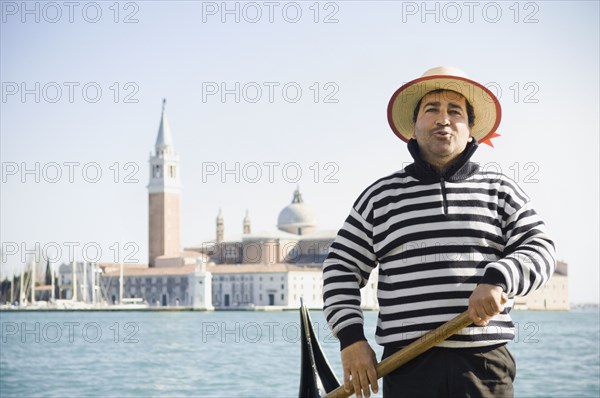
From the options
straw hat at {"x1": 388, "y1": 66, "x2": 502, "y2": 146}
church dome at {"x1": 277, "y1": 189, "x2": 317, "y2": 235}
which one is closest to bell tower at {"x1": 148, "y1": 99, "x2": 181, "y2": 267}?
church dome at {"x1": 277, "y1": 189, "x2": 317, "y2": 235}

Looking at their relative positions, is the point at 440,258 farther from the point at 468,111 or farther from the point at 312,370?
the point at 312,370

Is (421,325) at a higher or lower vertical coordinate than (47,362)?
higher

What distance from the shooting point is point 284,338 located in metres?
14.6

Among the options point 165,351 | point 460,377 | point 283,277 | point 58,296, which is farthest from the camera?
point 58,296

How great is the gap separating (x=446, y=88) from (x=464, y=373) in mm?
260

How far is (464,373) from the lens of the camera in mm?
856

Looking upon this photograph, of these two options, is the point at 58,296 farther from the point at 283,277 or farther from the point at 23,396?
the point at 23,396

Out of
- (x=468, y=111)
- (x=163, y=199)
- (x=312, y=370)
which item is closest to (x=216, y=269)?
(x=163, y=199)

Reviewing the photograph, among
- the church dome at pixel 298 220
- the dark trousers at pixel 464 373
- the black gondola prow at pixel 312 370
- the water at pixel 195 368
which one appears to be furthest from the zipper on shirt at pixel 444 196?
the church dome at pixel 298 220

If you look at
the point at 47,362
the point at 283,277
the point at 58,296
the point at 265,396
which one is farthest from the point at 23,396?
the point at 58,296

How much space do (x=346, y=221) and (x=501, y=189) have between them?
0.47 feet

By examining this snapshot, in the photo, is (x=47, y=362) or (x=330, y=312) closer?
(x=330, y=312)

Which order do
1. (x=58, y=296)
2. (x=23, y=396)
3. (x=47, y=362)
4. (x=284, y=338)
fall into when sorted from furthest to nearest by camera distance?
(x=58, y=296), (x=284, y=338), (x=47, y=362), (x=23, y=396)

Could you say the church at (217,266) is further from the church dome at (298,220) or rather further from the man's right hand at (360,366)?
the man's right hand at (360,366)
